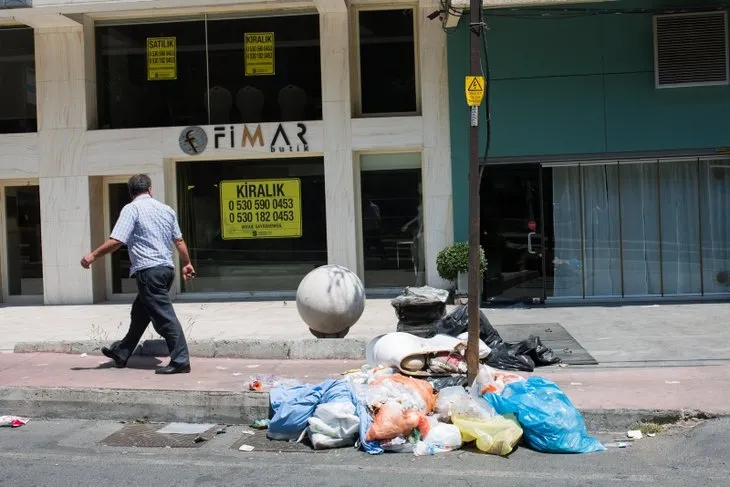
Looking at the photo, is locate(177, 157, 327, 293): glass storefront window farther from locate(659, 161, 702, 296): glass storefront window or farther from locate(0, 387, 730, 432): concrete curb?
locate(0, 387, 730, 432): concrete curb

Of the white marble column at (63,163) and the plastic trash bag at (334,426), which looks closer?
the plastic trash bag at (334,426)

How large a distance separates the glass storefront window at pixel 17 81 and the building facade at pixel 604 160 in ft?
28.4

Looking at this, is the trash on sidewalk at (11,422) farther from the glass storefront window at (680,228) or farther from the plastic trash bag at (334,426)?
the glass storefront window at (680,228)

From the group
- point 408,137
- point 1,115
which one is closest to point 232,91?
point 408,137

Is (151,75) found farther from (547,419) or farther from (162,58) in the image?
(547,419)

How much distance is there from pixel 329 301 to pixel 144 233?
223 cm

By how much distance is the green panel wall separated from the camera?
39.0 ft

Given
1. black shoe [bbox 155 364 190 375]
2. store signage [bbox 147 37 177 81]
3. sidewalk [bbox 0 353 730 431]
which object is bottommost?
sidewalk [bbox 0 353 730 431]

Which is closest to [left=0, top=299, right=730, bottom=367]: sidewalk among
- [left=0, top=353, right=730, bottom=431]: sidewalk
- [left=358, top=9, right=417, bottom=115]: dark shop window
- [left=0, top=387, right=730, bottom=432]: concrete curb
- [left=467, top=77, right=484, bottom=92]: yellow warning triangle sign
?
[left=0, top=353, right=730, bottom=431]: sidewalk

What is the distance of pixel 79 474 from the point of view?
16.1 ft

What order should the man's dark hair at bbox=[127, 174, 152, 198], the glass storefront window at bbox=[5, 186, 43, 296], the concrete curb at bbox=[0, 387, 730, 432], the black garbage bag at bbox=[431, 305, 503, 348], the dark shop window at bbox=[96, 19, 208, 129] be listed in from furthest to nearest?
the glass storefront window at bbox=[5, 186, 43, 296] → the dark shop window at bbox=[96, 19, 208, 129] → the black garbage bag at bbox=[431, 305, 503, 348] → the man's dark hair at bbox=[127, 174, 152, 198] → the concrete curb at bbox=[0, 387, 730, 432]

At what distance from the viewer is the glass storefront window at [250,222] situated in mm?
13250

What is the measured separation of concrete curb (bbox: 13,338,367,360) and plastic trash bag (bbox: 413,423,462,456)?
2.70 metres

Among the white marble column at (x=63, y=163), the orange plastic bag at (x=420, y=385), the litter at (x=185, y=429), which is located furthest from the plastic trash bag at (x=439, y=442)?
the white marble column at (x=63, y=163)
